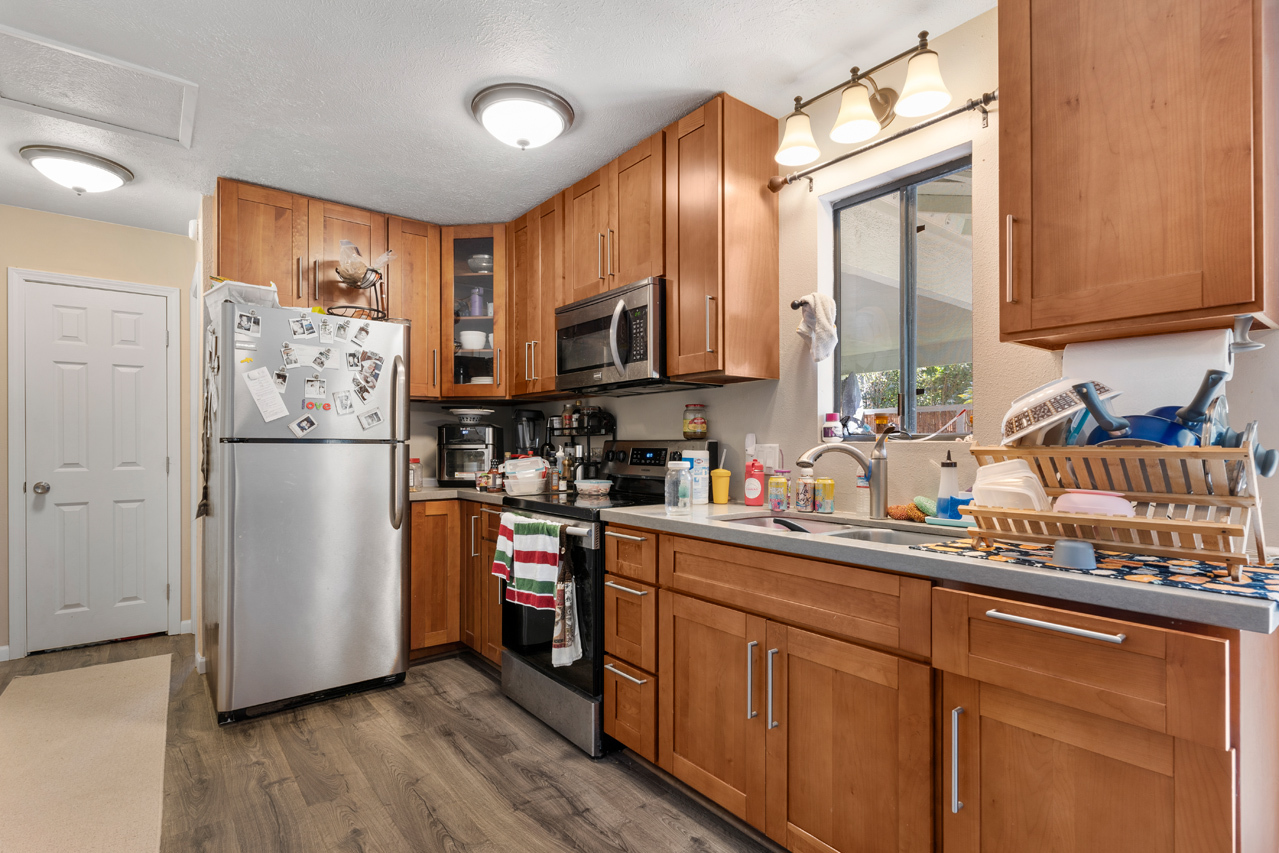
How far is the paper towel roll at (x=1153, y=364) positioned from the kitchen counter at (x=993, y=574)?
0.54 metres

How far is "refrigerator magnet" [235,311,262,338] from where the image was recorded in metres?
2.55

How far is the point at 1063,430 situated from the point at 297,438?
8.89 feet

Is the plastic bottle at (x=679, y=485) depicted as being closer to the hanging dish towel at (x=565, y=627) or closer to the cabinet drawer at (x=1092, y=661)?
the hanging dish towel at (x=565, y=627)

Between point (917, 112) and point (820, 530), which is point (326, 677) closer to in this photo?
point (820, 530)

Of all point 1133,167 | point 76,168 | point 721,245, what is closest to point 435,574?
point 721,245

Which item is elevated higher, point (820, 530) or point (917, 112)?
point (917, 112)

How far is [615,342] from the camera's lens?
2.62 m

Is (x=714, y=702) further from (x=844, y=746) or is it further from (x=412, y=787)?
(x=412, y=787)

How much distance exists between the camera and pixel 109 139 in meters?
2.64

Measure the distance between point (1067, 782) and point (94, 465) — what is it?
14.9ft

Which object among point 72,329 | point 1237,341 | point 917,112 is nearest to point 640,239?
point 917,112

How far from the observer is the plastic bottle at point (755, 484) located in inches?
95.7

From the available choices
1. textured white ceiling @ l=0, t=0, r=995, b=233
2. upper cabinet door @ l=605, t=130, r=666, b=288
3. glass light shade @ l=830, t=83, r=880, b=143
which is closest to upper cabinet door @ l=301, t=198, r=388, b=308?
textured white ceiling @ l=0, t=0, r=995, b=233

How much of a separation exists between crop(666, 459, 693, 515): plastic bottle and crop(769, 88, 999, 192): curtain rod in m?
1.17
